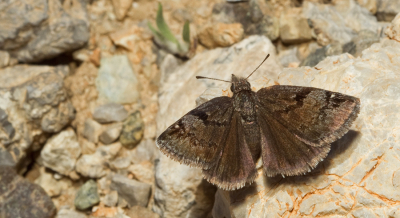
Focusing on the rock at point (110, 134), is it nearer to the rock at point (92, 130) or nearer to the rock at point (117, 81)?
the rock at point (92, 130)

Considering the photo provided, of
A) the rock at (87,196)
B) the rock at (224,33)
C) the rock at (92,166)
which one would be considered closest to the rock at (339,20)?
the rock at (224,33)

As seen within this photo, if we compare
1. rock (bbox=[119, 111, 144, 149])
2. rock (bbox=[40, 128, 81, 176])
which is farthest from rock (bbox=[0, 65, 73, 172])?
rock (bbox=[119, 111, 144, 149])

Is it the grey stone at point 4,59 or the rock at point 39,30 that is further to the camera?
the grey stone at point 4,59

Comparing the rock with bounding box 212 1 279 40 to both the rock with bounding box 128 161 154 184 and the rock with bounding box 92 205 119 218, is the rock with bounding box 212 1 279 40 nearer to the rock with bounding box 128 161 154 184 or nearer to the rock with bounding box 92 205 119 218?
the rock with bounding box 128 161 154 184

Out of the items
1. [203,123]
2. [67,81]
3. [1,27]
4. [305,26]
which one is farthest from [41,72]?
[305,26]

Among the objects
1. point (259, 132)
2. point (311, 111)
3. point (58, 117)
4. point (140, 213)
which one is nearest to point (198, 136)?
point (259, 132)

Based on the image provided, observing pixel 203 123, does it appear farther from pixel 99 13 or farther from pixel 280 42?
pixel 99 13
